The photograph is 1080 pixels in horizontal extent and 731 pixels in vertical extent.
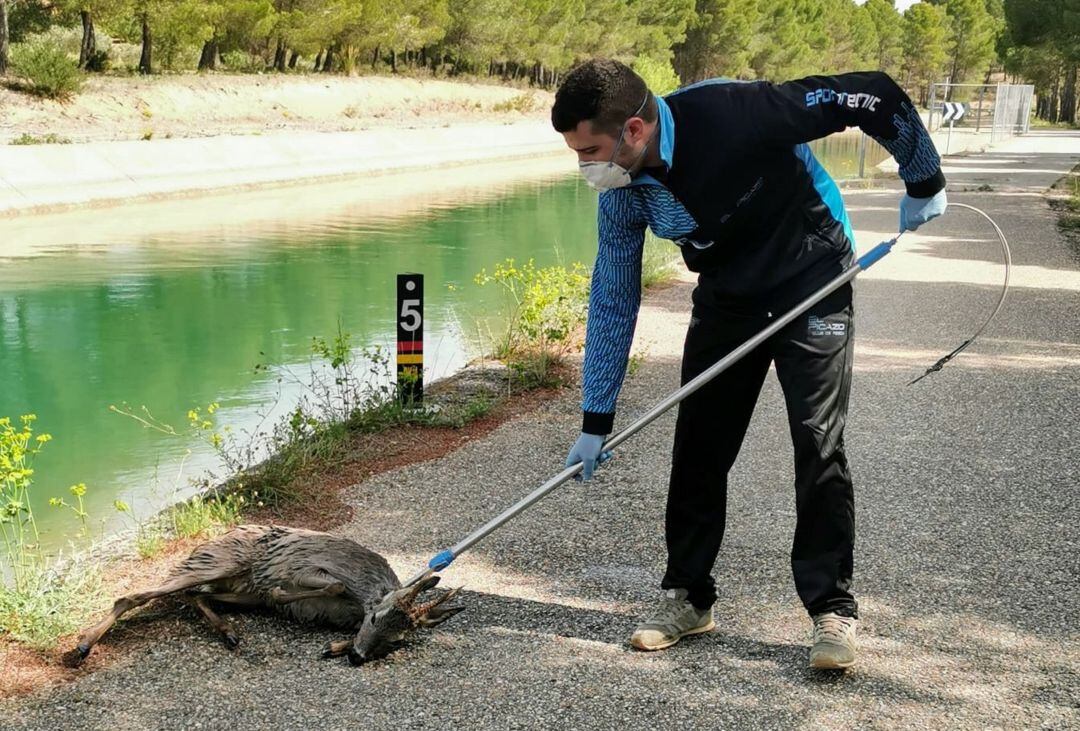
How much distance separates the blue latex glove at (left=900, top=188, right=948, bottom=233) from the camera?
3816 millimetres

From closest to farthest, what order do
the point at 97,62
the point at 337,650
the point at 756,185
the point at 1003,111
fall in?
the point at 756,185 → the point at 337,650 → the point at 97,62 → the point at 1003,111

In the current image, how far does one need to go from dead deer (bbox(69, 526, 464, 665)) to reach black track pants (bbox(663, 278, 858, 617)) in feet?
2.96

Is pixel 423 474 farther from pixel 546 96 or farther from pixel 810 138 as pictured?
pixel 546 96

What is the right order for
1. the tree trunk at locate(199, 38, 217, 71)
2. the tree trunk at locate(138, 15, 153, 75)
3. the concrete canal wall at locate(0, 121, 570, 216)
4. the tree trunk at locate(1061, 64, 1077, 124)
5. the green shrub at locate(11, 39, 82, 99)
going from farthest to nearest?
1. the tree trunk at locate(1061, 64, 1077, 124)
2. the tree trunk at locate(199, 38, 217, 71)
3. the tree trunk at locate(138, 15, 153, 75)
4. the green shrub at locate(11, 39, 82, 99)
5. the concrete canal wall at locate(0, 121, 570, 216)

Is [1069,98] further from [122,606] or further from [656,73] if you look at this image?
[122,606]

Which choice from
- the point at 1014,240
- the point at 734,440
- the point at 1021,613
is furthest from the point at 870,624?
the point at 1014,240

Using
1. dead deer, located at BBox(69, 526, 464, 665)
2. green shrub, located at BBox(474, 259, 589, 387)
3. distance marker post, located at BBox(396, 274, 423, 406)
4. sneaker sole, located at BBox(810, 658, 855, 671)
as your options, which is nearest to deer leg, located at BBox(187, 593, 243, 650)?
dead deer, located at BBox(69, 526, 464, 665)

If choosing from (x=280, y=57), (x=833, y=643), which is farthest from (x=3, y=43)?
(x=833, y=643)

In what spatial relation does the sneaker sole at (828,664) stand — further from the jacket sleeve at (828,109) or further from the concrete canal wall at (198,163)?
the concrete canal wall at (198,163)

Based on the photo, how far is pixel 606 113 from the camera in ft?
11.4

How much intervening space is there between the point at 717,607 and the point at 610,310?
4.02 ft

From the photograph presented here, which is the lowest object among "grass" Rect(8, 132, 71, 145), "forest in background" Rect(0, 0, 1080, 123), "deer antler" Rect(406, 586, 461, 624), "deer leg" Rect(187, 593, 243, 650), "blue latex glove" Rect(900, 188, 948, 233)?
"deer leg" Rect(187, 593, 243, 650)

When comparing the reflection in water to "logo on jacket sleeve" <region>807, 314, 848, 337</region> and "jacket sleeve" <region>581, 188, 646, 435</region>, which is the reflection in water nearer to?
"jacket sleeve" <region>581, 188, 646, 435</region>

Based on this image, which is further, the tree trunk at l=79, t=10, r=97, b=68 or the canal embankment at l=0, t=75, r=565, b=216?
the tree trunk at l=79, t=10, r=97, b=68
